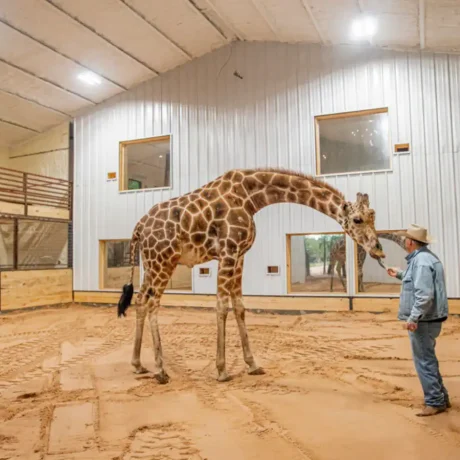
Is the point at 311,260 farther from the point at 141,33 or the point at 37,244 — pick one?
the point at 141,33

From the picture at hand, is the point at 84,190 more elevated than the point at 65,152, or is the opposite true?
the point at 65,152

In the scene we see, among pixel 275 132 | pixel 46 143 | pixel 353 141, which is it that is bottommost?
pixel 275 132

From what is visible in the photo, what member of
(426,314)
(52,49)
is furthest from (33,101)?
(426,314)

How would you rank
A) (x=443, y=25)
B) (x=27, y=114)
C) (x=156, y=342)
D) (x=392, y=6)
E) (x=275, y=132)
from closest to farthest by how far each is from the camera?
(x=156, y=342), (x=392, y=6), (x=443, y=25), (x=275, y=132), (x=27, y=114)

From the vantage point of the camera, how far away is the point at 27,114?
11023 millimetres

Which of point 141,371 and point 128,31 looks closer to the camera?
point 141,371

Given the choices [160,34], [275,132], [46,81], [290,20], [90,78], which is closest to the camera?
[290,20]

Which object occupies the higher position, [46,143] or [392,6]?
[392,6]

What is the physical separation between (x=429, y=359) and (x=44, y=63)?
9577mm

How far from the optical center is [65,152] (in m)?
11.8

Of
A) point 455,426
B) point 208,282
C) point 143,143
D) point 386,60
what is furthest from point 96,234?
point 455,426

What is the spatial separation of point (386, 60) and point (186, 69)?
4.73 meters

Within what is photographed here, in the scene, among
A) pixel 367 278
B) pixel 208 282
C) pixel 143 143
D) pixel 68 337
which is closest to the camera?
pixel 68 337

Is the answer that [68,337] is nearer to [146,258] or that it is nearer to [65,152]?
[146,258]
